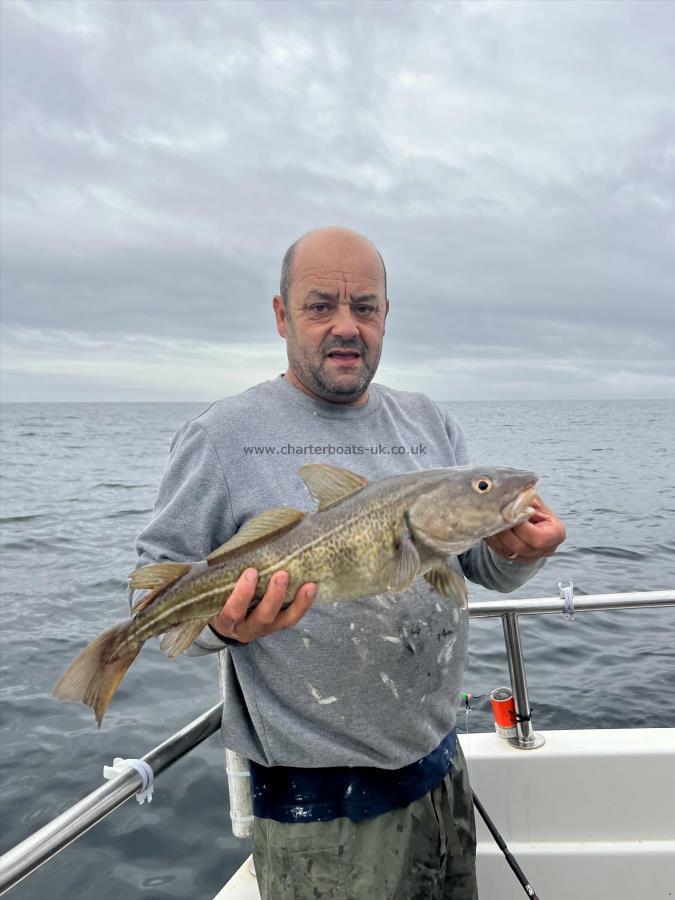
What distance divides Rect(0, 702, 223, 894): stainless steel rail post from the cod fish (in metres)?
0.39

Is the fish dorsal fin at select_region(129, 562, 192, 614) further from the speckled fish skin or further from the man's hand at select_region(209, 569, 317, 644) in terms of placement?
the man's hand at select_region(209, 569, 317, 644)

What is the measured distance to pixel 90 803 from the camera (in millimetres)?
2363

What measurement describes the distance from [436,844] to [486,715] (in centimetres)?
506

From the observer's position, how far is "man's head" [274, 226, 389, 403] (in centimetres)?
301

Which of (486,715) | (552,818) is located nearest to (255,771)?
(552,818)

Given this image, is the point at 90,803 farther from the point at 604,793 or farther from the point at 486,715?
the point at 486,715

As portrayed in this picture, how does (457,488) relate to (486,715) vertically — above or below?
above

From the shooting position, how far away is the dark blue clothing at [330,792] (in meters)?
2.65

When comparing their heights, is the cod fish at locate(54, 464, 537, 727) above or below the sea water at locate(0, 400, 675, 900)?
above

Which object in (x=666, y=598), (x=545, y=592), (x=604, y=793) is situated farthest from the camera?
(x=545, y=592)

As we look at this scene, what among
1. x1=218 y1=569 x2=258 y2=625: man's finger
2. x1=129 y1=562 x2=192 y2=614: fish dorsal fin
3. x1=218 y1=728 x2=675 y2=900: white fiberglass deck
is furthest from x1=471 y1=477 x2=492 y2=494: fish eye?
x1=218 y1=728 x2=675 y2=900: white fiberglass deck

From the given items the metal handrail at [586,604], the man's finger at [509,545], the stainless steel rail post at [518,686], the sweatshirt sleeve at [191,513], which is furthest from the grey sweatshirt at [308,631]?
the stainless steel rail post at [518,686]

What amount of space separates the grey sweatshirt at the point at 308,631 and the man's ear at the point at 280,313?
377 mm

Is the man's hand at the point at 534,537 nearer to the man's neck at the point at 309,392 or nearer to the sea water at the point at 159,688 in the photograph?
the man's neck at the point at 309,392
